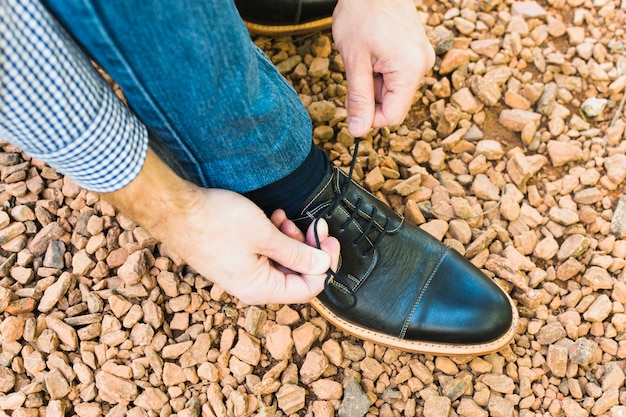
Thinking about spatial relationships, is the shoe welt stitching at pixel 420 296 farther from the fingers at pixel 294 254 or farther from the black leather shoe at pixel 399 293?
the fingers at pixel 294 254

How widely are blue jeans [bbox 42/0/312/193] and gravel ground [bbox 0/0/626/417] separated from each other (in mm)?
393

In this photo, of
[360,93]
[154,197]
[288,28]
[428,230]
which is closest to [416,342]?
[428,230]

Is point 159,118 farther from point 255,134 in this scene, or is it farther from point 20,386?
point 20,386

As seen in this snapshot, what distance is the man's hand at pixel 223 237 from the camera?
96 centimetres

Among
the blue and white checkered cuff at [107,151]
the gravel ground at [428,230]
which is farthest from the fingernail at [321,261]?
the blue and white checkered cuff at [107,151]

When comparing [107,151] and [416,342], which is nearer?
[107,151]

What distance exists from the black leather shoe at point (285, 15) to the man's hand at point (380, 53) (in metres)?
0.45

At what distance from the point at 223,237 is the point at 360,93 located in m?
0.42

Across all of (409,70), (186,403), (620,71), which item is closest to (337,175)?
(409,70)

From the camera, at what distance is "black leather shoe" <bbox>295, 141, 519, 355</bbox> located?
4.21ft

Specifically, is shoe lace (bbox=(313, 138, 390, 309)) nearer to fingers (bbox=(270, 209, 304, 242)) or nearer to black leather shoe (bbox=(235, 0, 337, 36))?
fingers (bbox=(270, 209, 304, 242))

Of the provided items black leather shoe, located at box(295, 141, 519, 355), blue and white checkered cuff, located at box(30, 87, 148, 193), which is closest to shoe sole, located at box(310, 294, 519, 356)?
black leather shoe, located at box(295, 141, 519, 355)

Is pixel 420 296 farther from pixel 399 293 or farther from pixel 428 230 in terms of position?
pixel 428 230

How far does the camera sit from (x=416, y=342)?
4.27 feet
